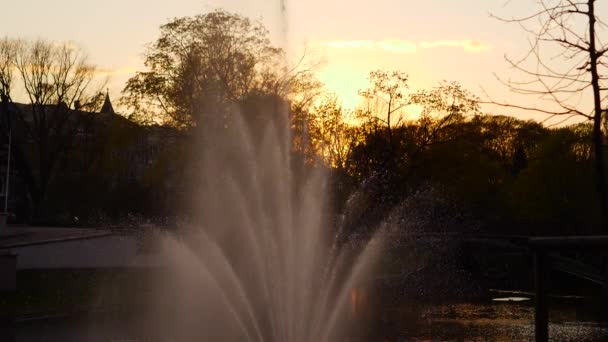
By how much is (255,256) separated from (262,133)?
24221 mm

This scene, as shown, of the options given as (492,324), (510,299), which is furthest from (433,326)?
(510,299)

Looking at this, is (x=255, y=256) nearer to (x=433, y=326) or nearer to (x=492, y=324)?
(x=433, y=326)

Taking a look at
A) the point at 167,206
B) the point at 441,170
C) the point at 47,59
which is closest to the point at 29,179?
the point at 47,59

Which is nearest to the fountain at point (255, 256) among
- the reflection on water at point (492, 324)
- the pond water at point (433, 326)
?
the pond water at point (433, 326)

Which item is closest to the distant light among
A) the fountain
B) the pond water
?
the pond water

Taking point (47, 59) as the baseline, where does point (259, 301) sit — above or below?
below

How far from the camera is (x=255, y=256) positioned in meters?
24.4

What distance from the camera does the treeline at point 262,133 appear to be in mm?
50000

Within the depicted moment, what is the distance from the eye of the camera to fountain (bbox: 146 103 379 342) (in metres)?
21.6

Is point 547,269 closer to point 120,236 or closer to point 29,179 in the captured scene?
point 120,236

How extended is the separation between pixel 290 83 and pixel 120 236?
14395mm

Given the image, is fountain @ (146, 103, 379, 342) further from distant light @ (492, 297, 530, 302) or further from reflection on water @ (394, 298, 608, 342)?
distant light @ (492, 297, 530, 302)

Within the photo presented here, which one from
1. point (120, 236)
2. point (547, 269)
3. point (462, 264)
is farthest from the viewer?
point (462, 264)

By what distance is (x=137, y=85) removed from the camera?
5338 cm
